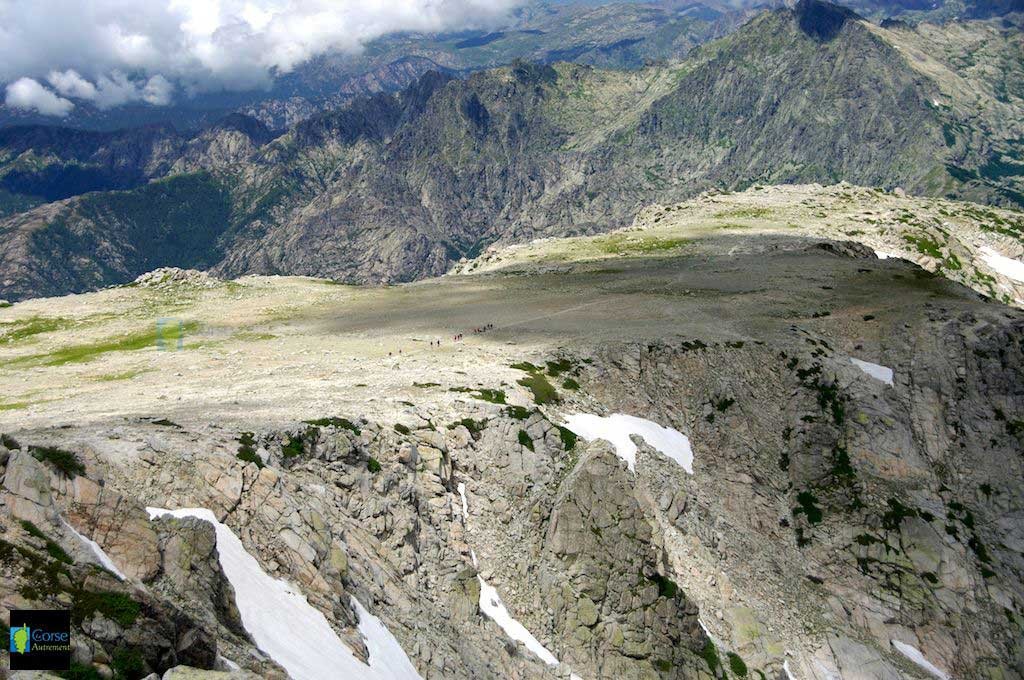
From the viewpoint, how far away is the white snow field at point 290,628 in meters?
24.1

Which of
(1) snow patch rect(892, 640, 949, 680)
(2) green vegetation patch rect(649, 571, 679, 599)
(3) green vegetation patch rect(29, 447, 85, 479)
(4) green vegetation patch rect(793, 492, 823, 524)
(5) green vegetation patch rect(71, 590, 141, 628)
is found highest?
(3) green vegetation patch rect(29, 447, 85, 479)

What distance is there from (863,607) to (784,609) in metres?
6.79

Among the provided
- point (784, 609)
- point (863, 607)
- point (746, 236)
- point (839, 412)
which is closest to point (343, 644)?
point (784, 609)

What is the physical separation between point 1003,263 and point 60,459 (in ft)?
723

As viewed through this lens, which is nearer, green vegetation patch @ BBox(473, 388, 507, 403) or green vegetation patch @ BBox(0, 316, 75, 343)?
green vegetation patch @ BBox(473, 388, 507, 403)

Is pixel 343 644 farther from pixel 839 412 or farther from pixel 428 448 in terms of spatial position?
pixel 839 412

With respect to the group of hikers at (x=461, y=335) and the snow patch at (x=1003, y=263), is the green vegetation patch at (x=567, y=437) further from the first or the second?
the snow patch at (x=1003, y=263)

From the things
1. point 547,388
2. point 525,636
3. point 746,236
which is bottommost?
point 746,236

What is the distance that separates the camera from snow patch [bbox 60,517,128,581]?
2114cm

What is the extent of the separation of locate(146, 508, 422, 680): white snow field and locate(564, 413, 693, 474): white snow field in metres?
23.3

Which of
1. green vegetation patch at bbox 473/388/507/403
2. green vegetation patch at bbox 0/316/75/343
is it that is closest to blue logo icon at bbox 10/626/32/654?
green vegetation patch at bbox 473/388/507/403

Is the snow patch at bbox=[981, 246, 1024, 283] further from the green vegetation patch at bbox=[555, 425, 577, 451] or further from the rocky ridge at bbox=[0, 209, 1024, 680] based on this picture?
the green vegetation patch at bbox=[555, 425, 577, 451]

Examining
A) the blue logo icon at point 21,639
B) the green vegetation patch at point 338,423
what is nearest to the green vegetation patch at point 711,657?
the green vegetation patch at point 338,423

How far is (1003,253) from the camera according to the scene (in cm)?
19188
